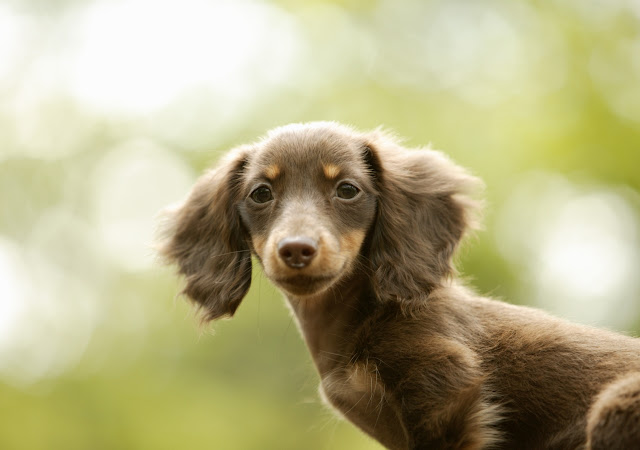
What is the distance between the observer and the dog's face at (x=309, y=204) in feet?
13.2

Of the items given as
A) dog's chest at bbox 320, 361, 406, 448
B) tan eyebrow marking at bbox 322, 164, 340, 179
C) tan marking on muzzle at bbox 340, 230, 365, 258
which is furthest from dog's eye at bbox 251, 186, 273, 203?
dog's chest at bbox 320, 361, 406, 448

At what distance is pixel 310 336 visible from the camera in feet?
15.8

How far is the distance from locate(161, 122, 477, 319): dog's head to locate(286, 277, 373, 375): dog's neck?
0.43 ft

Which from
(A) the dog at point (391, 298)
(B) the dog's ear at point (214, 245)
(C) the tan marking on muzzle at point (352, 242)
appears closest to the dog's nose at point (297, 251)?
(A) the dog at point (391, 298)

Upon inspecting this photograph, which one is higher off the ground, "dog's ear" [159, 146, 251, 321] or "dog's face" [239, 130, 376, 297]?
"dog's face" [239, 130, 376, 297]

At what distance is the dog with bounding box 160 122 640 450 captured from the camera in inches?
→ 157

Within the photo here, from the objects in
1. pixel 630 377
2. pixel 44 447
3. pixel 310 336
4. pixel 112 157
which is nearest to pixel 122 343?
pixel 44 447

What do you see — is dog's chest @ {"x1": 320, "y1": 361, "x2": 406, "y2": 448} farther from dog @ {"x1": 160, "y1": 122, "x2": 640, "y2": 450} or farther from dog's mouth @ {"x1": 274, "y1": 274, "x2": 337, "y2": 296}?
dog's mouth @ {"x1": 274, "y1": 274, "x2": 337, "y2": 296}

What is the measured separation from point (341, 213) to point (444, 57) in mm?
7867

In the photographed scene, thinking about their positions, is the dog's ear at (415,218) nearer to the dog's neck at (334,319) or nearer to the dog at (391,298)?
the dog at (391,298)

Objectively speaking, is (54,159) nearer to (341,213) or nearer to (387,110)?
(387,110)

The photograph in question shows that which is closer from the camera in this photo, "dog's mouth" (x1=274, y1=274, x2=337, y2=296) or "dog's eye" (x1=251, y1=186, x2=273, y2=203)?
"dog's mouth" (x1=274, y1=274, x2=337, y2=296)

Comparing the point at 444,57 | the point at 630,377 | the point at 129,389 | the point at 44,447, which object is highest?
the point at 444,57

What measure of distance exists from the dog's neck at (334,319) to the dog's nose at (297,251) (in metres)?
0.53
